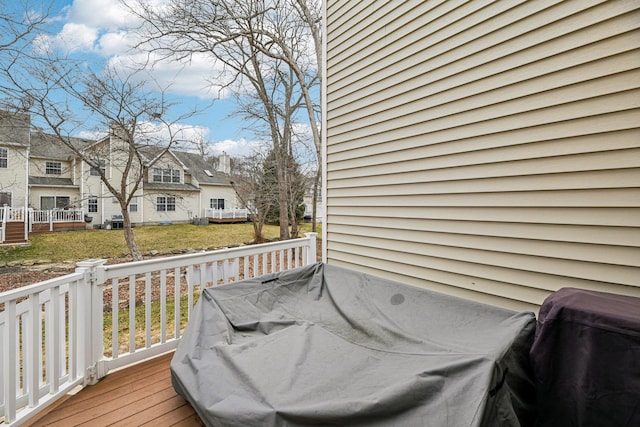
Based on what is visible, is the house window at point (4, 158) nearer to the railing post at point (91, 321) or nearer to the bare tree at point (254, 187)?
the bare tree at point (254, 187)

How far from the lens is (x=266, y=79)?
8.15 metres

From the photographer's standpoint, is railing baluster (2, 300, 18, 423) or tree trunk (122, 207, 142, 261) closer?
railing baluster (2, 300, 18, 423)

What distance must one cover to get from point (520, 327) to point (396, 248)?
128 cm

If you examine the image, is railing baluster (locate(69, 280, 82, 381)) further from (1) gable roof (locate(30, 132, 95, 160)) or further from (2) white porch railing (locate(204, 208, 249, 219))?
(2) white porch railing (locate(204, 208, 249, 219))

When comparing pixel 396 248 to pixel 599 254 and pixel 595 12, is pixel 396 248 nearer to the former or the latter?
pixel 599 254

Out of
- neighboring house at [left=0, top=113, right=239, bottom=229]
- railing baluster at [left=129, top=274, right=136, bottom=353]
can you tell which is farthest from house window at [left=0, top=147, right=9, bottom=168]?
railing baluster at [left=129, top=274, right=136, bottom=353]

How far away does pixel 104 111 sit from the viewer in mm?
6398

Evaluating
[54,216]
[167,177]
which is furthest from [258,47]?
[167,177]

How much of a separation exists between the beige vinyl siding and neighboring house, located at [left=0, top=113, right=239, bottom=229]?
241 inches

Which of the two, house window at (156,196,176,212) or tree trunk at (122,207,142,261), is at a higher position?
house window at (156,196,176,212)

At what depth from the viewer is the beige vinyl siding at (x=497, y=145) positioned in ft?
5.01

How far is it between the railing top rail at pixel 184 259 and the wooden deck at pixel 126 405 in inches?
31.2

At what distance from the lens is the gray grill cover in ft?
3.82

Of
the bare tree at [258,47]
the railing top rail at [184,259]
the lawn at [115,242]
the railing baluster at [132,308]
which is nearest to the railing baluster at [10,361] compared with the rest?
the railing top rail at [184,259]
